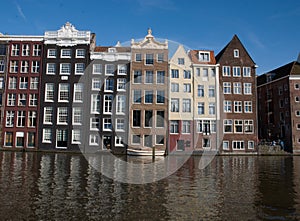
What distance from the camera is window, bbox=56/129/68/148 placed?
5053cm

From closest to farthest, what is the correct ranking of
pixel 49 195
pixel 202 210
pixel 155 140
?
pixel 202 210
pixel 49 195
pixel 155 140

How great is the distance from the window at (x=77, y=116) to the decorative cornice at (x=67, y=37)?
1305 cm

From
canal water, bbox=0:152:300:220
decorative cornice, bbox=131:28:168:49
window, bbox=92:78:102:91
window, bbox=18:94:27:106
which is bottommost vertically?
canal water, bbox=0:152:300:220

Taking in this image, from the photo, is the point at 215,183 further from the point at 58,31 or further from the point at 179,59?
the point at 58,31

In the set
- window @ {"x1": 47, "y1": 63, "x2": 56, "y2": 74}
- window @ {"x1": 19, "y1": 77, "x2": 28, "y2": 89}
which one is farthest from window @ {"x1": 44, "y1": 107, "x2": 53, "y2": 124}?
window @ {"x1": 47, "y1": 63, "x2": 56, "y2": 74}

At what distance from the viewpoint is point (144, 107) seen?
51.8 metres

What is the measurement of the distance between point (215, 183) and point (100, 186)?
818 cm

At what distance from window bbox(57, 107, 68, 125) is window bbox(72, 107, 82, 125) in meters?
1.55

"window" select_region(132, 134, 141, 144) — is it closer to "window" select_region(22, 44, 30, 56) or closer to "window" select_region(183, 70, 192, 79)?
"window" select_region(183, 70, 192, 79)

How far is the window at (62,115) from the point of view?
5131 centimetres

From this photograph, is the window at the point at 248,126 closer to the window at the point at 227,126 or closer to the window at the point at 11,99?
the window at the point at 227,126

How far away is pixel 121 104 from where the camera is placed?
2048 inches

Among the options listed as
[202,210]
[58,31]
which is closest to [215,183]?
[202,210]

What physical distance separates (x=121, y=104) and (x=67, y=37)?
17003 millimetres
